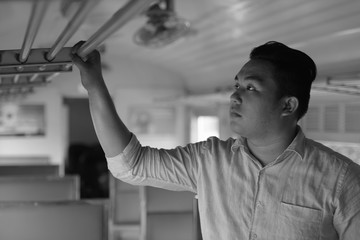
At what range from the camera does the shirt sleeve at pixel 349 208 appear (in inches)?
67.5

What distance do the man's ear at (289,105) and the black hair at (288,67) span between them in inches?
0.9

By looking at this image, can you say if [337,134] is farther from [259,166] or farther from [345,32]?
[259,166]

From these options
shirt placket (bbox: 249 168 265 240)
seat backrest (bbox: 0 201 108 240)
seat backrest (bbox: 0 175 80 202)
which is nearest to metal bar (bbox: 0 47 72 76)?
shirt placket (bbox: 249 168 265 240)

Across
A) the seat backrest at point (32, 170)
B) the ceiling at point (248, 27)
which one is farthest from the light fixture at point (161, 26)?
the seat backrest at point (32, 170)

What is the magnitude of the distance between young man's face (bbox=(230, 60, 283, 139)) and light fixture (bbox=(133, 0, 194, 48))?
96.9 inches

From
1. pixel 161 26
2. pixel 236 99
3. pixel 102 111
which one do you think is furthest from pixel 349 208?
pixel 161 26

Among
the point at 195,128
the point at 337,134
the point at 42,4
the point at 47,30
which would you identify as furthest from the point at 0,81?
the point at 195,128

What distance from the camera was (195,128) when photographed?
394 inches

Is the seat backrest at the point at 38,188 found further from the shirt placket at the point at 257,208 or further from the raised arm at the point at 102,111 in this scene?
the shirt placket at the point at 257,208

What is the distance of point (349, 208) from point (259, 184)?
38 cm

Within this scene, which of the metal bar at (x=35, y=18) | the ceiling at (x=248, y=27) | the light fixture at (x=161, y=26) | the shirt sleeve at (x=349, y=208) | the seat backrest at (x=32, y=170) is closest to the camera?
the metal bar at (x=35, y=18)

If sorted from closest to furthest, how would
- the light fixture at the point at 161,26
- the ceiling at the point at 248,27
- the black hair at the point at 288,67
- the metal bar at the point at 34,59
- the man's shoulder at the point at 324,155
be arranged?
the metal bar at the point at 34,59, the man's shoulder at the point at 324,155, the black hair at the point at 288,67, the ceiling at the point at 248,27, the light fixture at the point at 161,26

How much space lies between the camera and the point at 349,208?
1726 millimetres

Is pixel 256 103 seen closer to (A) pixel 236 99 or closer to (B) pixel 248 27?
(A) pixel 236 99
